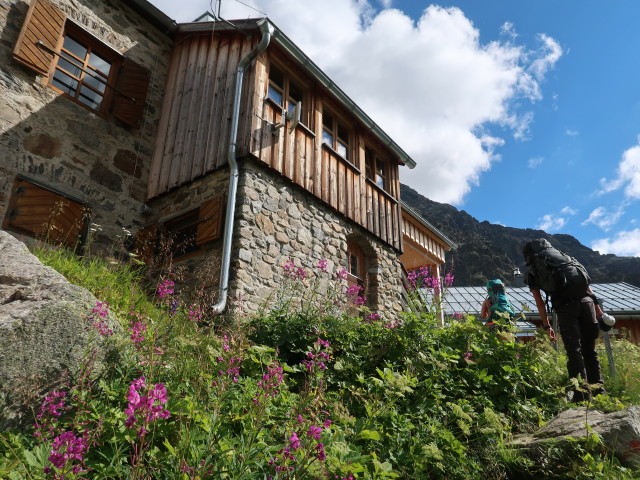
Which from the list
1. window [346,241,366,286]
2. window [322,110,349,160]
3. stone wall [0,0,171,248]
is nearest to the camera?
stone wall [0,0,171,248]

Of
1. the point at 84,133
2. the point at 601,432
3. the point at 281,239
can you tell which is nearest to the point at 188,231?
the point at 281,239

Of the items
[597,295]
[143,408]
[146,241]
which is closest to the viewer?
[143,408]

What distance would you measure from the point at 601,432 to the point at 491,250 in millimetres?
50849

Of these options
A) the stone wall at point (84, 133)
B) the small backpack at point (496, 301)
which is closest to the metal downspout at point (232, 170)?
the stone wall at point (84, 133)

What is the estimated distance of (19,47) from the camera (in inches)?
249

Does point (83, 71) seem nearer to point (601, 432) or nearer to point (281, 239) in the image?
point (281, 239)

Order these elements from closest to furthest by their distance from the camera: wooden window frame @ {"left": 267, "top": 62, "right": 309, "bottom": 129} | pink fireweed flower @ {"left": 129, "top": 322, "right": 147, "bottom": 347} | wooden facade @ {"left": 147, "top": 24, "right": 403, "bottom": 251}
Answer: pink fireweed flower @ {"left": 129, "top": 322, "right": 147, "bottom": 347} < wooden facade @ {"left": 147, "top": 24, "right": 403, "bottom": 251} < wooden window frame @ {"left": 267, "top": 62, "right": 309, "bottom": 129}

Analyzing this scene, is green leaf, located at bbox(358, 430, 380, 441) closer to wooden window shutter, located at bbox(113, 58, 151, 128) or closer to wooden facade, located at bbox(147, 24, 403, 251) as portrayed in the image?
wooden facade, located at bbox(147, 24, 403, 251)

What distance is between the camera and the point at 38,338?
2.59 m

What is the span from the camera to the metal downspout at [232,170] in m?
5.62

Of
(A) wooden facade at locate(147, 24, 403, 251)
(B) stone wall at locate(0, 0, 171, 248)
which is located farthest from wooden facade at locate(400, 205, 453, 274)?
(B) stone wall at locate(0, 0, 171, 248)

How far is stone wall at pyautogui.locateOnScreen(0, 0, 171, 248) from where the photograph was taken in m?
6.20

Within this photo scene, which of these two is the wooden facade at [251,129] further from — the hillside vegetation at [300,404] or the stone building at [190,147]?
the hillside vegetation at [300,404]

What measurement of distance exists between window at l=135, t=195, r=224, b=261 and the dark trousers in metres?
4.41
